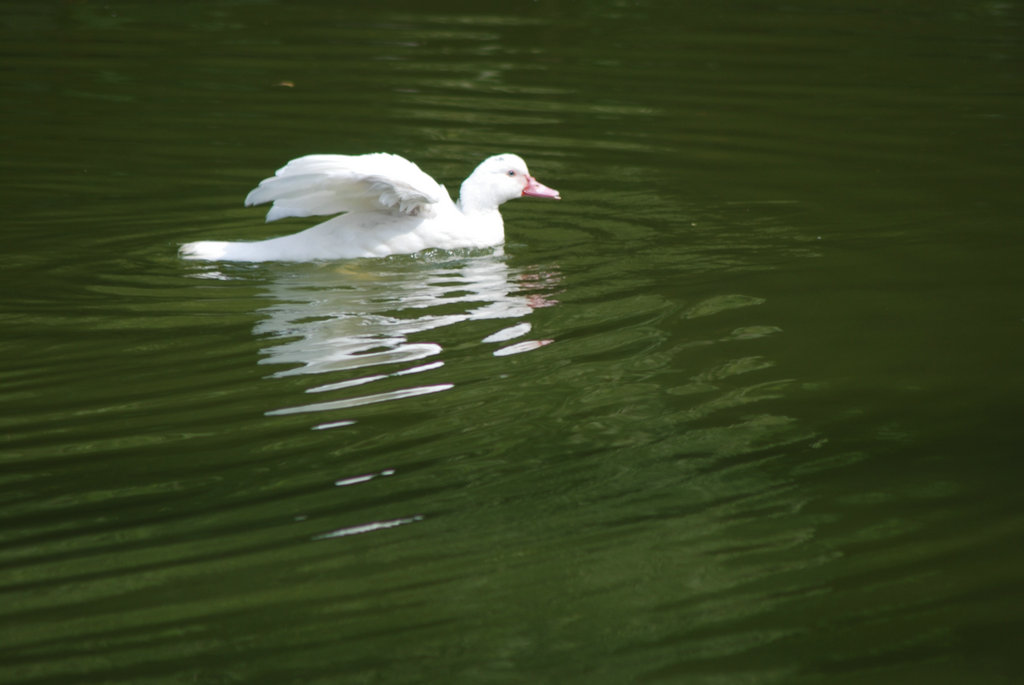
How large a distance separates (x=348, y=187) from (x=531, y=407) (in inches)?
99.2

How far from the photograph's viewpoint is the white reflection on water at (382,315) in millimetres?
5973

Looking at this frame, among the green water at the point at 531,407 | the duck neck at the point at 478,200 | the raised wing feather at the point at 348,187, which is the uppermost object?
the raised wing feather at the point at 348,187

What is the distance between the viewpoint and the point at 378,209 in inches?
321

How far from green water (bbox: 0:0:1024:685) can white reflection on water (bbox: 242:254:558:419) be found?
29 mm

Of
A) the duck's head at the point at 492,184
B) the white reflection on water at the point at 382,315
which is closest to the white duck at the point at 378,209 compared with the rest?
the duck's head at the point at 492,184

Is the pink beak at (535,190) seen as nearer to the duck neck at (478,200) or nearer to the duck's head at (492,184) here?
the duck's head at (492,184)

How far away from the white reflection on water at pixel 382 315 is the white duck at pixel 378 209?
137 mm

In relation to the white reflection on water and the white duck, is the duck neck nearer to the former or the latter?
the white duck

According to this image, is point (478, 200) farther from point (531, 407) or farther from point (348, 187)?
point (531, 407)

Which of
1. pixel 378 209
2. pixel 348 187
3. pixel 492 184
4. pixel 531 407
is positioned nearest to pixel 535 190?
pixel 492 184

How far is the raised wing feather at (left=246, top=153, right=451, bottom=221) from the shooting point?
7180 millimetres

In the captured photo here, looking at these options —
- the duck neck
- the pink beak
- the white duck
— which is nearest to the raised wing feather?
the white duck

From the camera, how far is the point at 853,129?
37.8ft

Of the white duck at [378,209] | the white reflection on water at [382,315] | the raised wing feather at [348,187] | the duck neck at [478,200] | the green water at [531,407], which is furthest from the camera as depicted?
the duck neck at [478,200]
